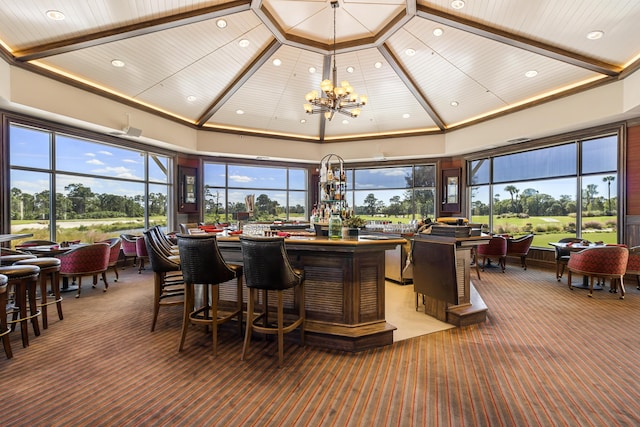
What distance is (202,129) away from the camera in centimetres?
923

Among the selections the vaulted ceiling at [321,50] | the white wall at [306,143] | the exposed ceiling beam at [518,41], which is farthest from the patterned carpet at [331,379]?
the exposed ceiling beam at [518,41]

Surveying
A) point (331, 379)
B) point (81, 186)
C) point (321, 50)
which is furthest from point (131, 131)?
point (331, 379)

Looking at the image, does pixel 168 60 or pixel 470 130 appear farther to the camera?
pixel 470 130

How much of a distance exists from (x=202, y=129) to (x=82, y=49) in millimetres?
3851

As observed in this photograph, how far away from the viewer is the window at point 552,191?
22.3 ft

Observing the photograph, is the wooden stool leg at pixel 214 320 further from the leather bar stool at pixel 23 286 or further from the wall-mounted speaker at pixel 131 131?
the wall-mounted speaker at pixel 131 131

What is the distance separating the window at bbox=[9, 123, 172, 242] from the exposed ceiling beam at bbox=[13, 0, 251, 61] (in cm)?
154

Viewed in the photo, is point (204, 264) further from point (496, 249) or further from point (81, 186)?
point (496, 249)

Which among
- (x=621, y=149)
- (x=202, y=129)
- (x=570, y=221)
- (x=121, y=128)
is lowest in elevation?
(x=570, y=221)

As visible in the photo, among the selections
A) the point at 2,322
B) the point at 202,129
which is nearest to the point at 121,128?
the point at 202,129

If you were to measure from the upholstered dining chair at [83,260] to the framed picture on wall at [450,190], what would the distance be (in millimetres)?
9085

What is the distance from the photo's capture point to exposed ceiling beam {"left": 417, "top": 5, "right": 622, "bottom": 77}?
18.0ft

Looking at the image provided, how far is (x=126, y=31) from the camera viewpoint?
5219mm

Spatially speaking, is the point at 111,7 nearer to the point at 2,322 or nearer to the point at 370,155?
the point at 2,322
